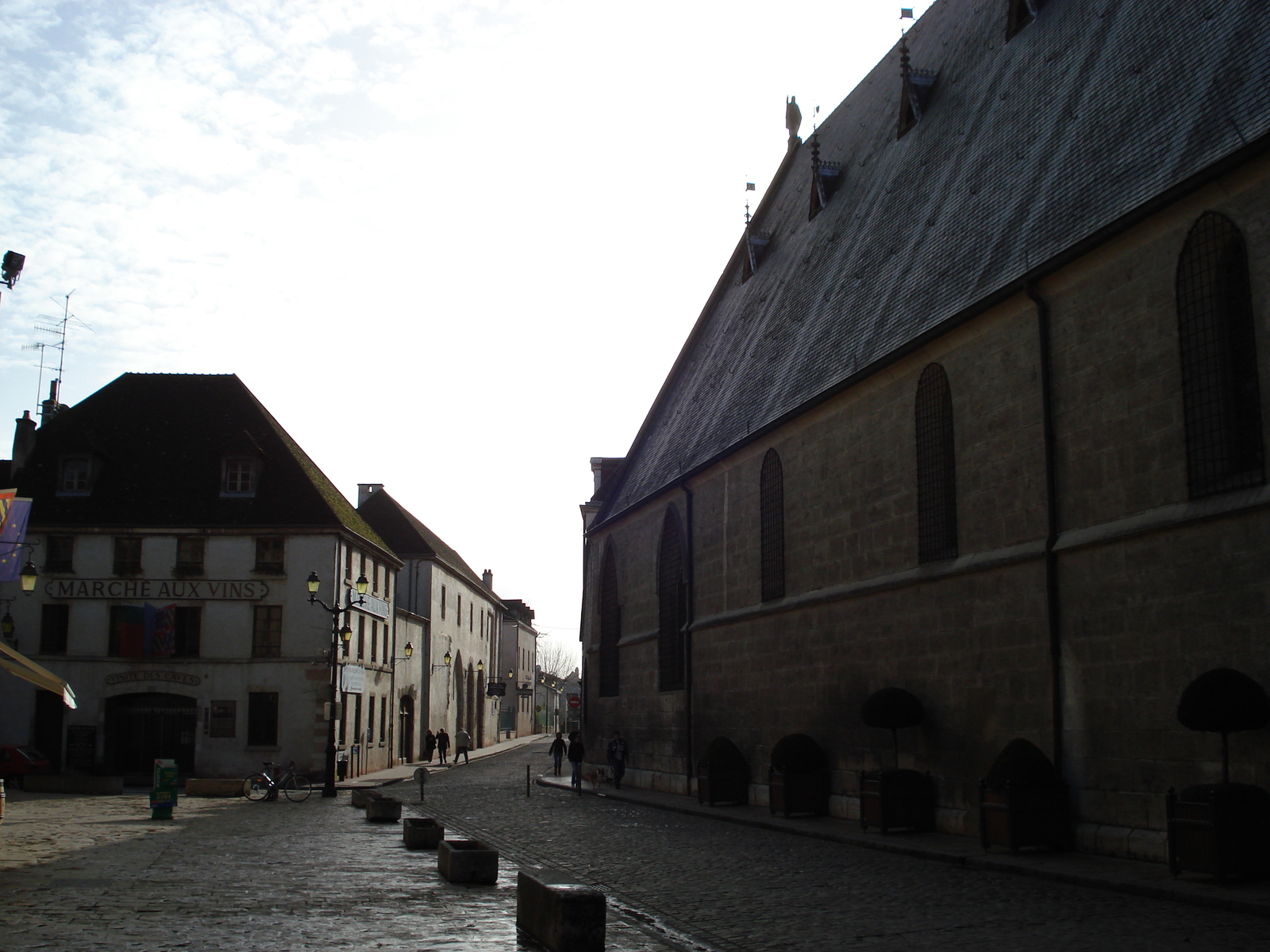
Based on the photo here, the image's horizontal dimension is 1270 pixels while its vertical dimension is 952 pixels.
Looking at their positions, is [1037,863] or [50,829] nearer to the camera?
[1037,863]

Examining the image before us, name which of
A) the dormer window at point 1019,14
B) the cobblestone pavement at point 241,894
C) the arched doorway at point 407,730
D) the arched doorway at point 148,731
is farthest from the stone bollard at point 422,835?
the arched doorway at point 407,730

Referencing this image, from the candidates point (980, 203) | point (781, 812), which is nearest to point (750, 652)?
point (781, 812)

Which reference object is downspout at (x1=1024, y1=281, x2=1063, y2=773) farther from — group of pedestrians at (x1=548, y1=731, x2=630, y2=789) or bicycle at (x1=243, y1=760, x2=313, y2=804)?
bicycle at (x1=243, y1=760, x2=313, y2=804)

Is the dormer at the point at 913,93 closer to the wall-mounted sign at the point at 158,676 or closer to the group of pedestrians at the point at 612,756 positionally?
the group of pedestrians at the point at 612,756

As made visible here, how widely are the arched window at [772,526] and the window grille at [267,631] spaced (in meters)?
18.4

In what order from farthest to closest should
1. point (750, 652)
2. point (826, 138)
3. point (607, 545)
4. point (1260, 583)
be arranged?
point (607, 545), point (826, 138), point (750, 652), point (1260, 583)

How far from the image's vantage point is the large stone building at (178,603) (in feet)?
126

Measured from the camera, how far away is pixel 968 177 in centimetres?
2288

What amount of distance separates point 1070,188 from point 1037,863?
31.1 ft

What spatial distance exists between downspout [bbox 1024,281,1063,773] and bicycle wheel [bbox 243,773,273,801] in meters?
20.0

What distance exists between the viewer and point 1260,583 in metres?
13.3

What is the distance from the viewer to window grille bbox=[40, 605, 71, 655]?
128ft

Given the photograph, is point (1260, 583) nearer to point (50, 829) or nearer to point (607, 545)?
point (50, 829)

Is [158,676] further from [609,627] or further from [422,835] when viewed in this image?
[422,835]
